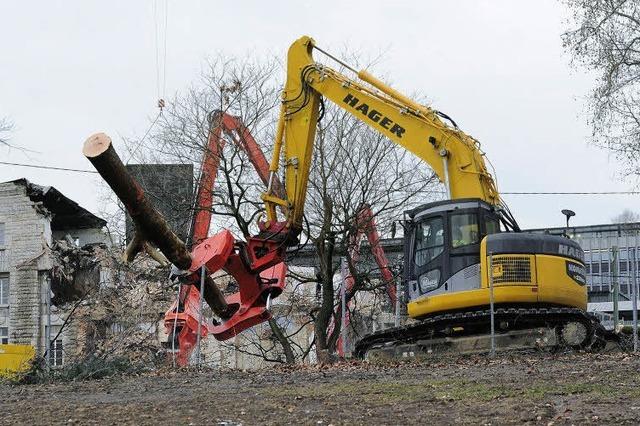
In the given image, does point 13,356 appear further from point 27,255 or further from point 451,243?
point 27,255

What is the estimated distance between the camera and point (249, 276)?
734 inches

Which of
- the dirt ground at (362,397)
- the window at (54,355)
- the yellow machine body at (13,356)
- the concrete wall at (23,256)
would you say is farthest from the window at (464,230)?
the concrete wall at (23,256)

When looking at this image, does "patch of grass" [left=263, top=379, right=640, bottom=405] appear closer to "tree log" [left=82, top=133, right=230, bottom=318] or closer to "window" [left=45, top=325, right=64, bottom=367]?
"tree log" [left=82, top=133, right=230, bottom=318]

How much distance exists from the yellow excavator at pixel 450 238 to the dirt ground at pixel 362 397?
11.4 ft

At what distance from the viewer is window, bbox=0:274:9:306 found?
1704 inches

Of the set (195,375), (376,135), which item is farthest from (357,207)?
(195,375)

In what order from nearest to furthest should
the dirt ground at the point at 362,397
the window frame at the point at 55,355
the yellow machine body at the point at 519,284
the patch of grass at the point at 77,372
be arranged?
the dirt ground at the point at 362,397 < the patch of grass at the point at 77,372 < the yellow machine body at the point at 519,284 < the window frame at the point at 55,355

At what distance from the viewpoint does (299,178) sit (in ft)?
66.4

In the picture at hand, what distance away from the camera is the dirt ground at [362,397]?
8523 millimetres

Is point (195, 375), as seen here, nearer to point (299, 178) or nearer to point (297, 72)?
point (299, 178)

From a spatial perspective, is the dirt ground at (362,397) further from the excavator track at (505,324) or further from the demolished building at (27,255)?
the demolished building at (27,255)

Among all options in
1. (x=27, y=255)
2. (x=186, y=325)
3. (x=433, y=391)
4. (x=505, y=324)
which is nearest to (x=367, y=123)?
(x=505, y=324)

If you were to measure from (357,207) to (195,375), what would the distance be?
45.0ft

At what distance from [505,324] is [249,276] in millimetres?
4630
